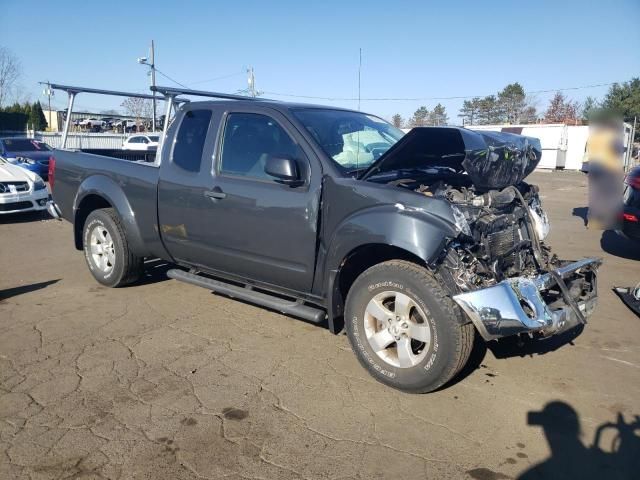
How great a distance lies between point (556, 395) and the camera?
141 inches

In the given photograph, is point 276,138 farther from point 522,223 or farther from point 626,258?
point 626,258

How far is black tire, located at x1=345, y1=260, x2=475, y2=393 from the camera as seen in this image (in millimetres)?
3312

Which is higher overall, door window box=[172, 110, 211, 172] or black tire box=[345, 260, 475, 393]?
door window box=[172, 110, 211, 172]

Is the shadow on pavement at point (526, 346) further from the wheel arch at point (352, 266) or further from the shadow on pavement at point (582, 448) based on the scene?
the wheel arch at point (352, 266)

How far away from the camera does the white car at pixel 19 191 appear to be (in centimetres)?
1011

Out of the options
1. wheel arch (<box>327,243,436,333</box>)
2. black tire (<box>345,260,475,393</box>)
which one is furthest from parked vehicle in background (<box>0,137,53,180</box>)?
black tire (<box>345,260,475,393</box>)

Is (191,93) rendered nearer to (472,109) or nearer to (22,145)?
(22,145)

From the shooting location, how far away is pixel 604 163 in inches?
188

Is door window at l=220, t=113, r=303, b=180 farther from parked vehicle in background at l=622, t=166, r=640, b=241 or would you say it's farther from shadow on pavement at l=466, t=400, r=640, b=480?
parked vehicle in background at l=622, t=166, r=640, b=241

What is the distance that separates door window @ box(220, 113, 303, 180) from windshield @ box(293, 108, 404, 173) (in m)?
0.22

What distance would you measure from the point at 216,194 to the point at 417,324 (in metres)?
2.04

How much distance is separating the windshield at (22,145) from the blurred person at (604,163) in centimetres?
1777

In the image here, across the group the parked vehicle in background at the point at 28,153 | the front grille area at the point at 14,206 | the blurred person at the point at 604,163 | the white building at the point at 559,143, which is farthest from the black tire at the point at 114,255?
the white building at the point at 559,143

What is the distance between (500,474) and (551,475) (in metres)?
0.26
